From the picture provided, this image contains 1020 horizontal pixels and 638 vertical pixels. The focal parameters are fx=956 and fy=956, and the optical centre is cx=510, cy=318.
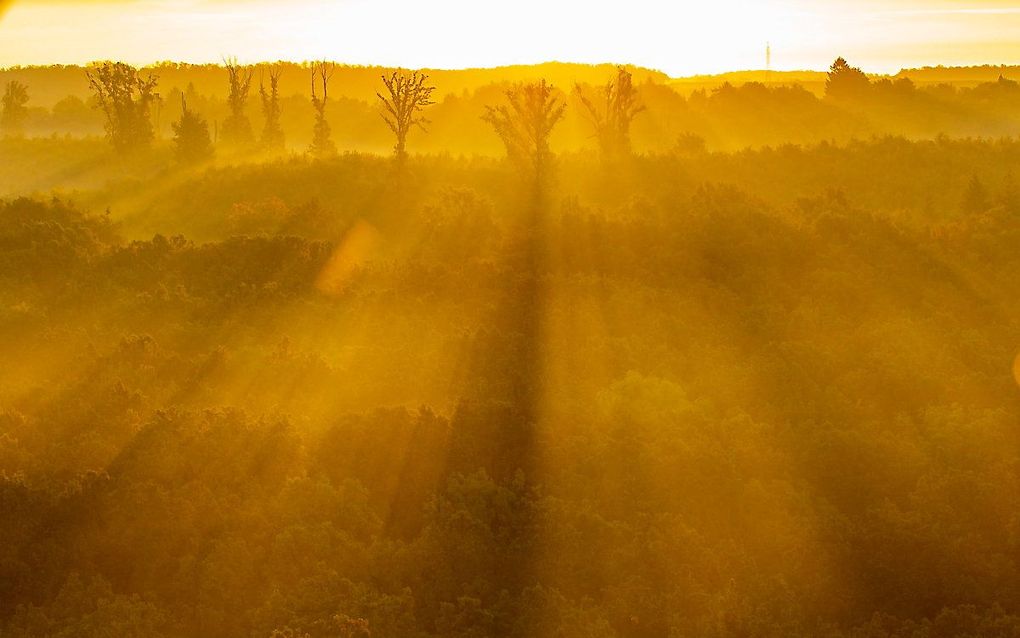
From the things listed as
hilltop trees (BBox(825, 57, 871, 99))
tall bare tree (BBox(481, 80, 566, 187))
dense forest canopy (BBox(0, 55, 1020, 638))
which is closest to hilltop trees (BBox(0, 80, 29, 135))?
dense forest canopy (BBox(0, 55, 1020, 638))

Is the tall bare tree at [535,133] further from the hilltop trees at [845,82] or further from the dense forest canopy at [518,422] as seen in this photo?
the hilltop trees at [845,82]

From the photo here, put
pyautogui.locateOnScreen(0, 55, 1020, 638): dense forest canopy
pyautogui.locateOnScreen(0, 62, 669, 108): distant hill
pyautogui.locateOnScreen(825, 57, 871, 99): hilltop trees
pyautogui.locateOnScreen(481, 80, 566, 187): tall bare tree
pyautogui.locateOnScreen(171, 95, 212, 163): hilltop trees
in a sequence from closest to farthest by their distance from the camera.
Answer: pyautogui.locateOnScreen(0, 55, 1020, 638): dense forest canopy < pyautogui.locateOnScreen(481, 80, 566, 187): tall bare tree < pyautogui.locateOnScreen(171, 95, 212, 163): hilltop trees < pyautogui.locateOnScreen(825, 57, 871, 99): hilltop trees < pyautogui.locateOnScreen(0, 62, 669, 108): distant hill

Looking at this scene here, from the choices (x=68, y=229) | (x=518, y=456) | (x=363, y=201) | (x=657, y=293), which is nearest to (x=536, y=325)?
(x=657, y=293)

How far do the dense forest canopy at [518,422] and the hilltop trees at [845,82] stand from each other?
1502 inches

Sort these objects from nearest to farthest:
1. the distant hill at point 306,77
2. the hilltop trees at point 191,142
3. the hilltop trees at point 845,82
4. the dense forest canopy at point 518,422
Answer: the dense forest canopy at point 518,422
the hilltop trees at point 191,142
the hilltop trees at point 845,82
the distant hill at point 306,77

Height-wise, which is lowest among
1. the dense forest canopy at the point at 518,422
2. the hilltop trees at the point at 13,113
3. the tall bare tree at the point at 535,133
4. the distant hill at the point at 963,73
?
the dense forest canopy at the point at 518,422

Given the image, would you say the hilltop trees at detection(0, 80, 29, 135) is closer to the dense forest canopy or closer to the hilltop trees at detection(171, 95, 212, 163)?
the hilltop trees at detection(171, 95, 212, 163)

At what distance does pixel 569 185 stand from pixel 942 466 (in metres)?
27.6

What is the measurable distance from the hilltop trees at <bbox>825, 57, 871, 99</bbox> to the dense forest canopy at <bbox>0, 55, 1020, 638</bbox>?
38.1 m

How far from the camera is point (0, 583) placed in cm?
1119

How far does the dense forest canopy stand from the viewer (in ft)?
37.1

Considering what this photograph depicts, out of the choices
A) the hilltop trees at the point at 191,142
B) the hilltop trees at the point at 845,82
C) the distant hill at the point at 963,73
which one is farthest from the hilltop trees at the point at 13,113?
the distant hill at the point at 963,73

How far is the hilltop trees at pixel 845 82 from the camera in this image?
233 ft

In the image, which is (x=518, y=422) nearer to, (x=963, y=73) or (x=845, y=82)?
(x=845, y=82)
